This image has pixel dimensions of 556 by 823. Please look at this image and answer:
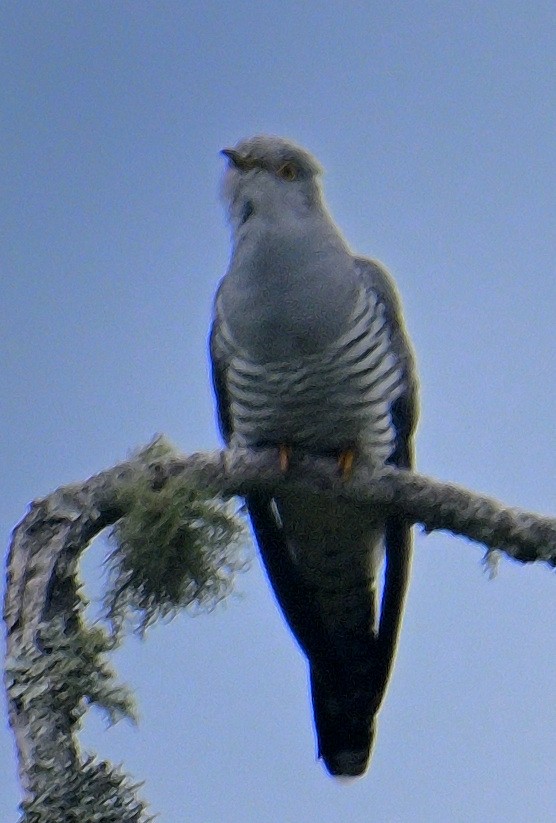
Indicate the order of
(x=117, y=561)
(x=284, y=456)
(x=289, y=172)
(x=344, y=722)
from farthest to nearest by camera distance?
(x=289, y=172) → (x=344, y=722) → (x=284, y=456) → (x=117, y=561)

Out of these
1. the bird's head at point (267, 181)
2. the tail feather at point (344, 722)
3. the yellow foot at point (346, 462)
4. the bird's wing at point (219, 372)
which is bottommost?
the tail feather at point (344, 722)

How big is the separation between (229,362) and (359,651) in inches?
32.8

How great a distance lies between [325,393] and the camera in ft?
9.14

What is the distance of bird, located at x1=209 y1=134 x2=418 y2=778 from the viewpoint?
9.16 feet

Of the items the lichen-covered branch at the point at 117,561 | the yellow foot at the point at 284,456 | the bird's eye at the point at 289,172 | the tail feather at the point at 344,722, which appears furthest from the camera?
the bird's eye at the point at 289,172

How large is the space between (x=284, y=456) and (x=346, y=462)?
0.16 metres

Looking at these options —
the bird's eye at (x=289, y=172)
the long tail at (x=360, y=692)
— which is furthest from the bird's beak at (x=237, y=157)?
the long tail at (x=360, y=692)

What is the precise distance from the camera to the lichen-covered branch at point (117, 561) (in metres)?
1.94

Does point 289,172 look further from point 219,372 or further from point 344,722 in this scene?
point 344,722

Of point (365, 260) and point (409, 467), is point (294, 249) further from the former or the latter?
point (409, 467)

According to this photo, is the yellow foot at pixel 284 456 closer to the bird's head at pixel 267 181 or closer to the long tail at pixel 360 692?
the long tail at pixel 360 692

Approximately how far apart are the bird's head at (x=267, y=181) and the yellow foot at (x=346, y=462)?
62cm

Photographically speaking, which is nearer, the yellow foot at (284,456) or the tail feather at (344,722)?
the yellow foot at (284,456)

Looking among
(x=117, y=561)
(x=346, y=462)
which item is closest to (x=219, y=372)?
(x=346, y=462)
